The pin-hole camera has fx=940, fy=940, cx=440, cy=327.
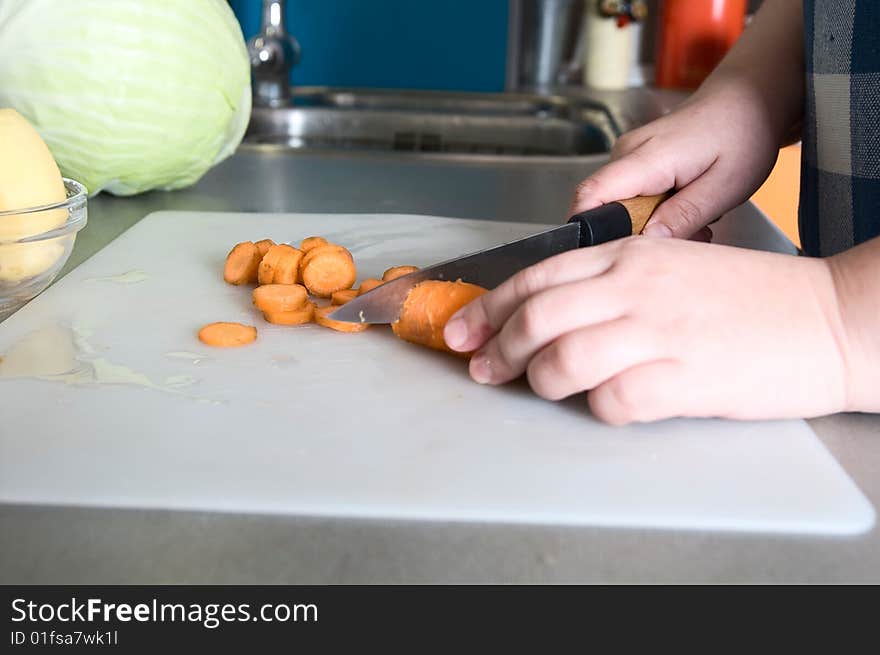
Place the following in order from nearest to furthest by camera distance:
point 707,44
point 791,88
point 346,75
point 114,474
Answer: point 114,474 → point 791,88 → point 707,44 → point 346,75

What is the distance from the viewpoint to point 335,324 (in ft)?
2.57

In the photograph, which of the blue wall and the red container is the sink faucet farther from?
the red container

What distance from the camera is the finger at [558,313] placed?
0.61 meters

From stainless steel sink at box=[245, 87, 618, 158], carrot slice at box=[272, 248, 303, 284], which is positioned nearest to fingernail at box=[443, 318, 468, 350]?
carrot slice at box=[272, 248, 303, 284]

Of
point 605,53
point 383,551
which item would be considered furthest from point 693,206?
point 605,53

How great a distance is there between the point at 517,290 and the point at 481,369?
64 millimetres

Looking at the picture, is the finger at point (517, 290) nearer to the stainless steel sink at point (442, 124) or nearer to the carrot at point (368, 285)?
the carrot at point (368, 285)

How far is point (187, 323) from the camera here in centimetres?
81

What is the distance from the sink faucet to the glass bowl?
1141mm

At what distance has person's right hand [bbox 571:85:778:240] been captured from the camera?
2.90 feet
